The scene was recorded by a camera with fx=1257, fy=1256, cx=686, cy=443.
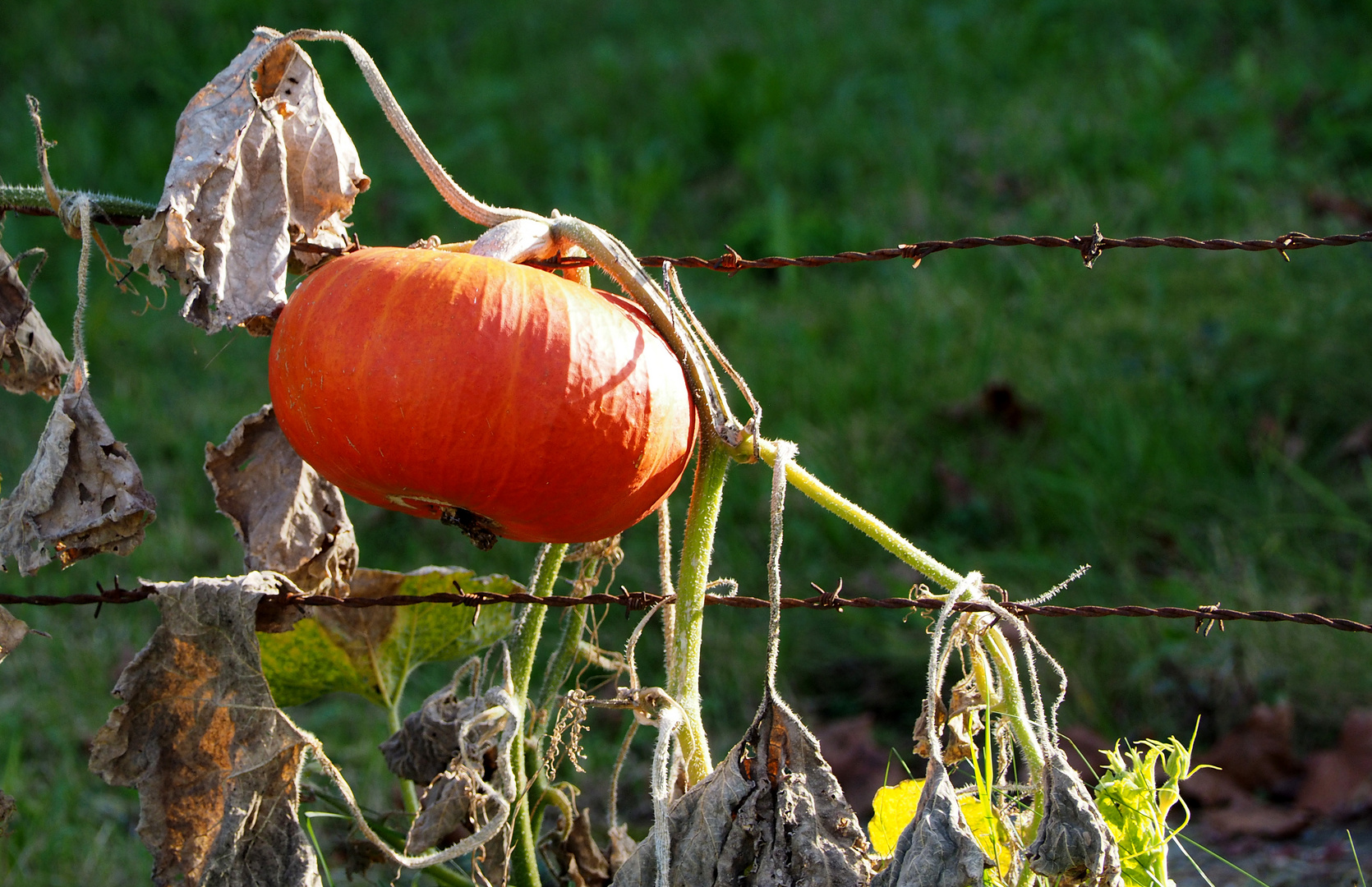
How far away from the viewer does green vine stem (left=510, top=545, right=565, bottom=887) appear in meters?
1.66

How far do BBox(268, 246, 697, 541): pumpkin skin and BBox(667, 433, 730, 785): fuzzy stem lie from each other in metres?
0.10

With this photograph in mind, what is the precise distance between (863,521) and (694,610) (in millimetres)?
226

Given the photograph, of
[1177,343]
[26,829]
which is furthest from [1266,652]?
[26,829]

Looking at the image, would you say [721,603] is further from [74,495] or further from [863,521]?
[74,495]

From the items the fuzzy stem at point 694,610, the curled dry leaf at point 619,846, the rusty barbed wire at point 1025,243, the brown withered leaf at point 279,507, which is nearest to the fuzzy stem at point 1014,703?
the fuzzy stem at point 694,610

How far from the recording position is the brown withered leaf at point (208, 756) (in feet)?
4.97

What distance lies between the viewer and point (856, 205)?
4859 mm

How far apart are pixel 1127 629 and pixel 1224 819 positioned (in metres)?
0.55

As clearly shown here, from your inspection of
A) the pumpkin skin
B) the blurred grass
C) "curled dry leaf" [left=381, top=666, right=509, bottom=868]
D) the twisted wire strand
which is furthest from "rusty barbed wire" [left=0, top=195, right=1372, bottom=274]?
"curled dry leaf" [left=381, top=666, right=509, bottom=868]

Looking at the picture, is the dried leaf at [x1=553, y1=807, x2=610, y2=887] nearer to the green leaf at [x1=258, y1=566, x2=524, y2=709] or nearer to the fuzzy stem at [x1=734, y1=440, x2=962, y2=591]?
the green leaf at [x1=258, y1=566, x2=524, y2=709]

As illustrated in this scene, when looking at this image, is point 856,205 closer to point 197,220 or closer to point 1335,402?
point 1335,402

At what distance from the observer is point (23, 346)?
65.8 inches

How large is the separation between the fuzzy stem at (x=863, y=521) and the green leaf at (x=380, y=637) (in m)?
0.49

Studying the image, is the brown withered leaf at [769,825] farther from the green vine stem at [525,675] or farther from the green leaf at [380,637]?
the green leaf at [380,637]
